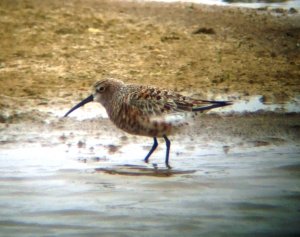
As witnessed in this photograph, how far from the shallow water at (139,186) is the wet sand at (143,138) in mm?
15

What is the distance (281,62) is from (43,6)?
3.32 meters

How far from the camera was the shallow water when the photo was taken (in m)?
6.97

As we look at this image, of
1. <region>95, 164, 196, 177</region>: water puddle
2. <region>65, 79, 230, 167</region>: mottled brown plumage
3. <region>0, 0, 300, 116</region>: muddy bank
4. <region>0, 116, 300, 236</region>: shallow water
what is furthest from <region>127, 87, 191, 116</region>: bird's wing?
<region>0, 0, 300, 116</region>: muddy bank

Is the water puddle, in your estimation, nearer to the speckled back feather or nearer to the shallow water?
the shallow water

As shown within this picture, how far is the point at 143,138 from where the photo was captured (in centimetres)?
983

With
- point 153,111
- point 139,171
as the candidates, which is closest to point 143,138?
point 153,111

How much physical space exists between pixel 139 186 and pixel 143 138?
184 centimetres

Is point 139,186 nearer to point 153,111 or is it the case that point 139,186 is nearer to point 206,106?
point 153,111

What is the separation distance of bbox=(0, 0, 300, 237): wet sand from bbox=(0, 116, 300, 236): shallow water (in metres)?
0.01

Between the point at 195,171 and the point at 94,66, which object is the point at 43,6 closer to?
the point at 94,66

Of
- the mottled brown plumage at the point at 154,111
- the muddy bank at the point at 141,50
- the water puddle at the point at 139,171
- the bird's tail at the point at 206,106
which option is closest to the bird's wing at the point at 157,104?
the mottled brown plumage at the point at 154,111

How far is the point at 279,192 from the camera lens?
7.85 m

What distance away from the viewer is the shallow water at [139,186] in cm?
697

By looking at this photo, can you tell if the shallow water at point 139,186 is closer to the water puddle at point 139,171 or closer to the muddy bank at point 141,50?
the water puddle at point 139,171
